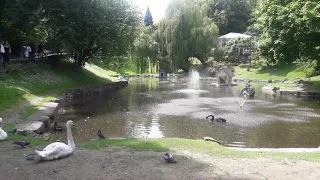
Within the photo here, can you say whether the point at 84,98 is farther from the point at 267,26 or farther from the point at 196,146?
the point at 196,146

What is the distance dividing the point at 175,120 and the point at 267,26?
756 inches

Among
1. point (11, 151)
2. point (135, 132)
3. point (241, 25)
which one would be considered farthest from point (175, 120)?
point (241, 25)

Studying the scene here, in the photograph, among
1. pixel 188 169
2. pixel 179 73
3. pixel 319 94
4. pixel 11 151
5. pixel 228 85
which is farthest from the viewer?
pixel 179 73

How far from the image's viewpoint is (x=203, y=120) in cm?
2109

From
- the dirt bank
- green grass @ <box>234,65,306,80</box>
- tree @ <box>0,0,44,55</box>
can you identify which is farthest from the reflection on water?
green grass @ <box>234,65,306,80</box>

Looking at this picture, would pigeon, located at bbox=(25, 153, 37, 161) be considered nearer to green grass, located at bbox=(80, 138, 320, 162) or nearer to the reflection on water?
green grass, located at bbox=(80, 138, 320, 162)

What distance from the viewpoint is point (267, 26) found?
118 ft

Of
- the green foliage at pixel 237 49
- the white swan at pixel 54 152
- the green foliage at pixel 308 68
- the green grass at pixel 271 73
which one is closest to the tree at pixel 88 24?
the green foliage at pixel 308 68

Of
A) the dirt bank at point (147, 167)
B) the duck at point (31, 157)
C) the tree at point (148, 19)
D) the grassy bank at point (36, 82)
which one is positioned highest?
the tree at point (148, 19)

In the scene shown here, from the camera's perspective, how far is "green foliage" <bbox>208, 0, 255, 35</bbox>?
253 feet

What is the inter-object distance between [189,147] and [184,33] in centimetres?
4487

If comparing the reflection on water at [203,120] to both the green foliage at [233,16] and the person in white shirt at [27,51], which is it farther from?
the green foliage at [233,16]

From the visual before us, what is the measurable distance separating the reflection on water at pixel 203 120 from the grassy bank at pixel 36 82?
2.79 metres

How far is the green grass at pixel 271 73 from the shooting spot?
49.1m
